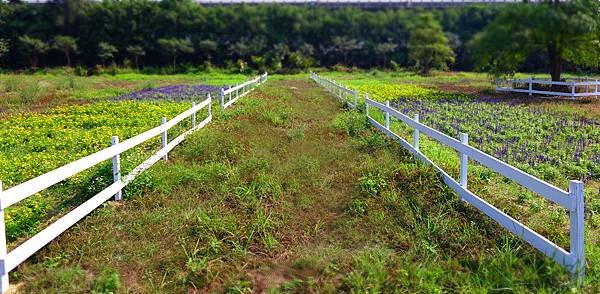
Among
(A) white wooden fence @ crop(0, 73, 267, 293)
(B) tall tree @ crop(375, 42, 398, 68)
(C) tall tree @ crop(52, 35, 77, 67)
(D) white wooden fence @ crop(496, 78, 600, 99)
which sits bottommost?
(D) white wooden fence @ crop(496, 78, 600, 99)

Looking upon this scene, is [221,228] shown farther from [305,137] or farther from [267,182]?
[305,137]

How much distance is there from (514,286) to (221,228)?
287 centimetres

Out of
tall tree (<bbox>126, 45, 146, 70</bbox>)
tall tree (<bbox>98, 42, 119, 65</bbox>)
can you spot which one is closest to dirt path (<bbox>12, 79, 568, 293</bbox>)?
tall tree (<bbox>98, 42, 119, 65</bbox>)

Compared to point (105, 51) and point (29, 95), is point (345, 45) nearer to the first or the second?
point (105, 51)

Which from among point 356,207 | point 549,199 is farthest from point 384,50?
point 549,199

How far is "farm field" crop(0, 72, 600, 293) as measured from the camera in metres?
4.21

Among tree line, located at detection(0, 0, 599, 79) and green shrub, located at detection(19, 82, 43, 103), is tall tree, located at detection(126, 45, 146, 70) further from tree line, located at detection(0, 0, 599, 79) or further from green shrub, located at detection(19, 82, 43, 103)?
green shrub, located at detection(19, 82, 43, 103)

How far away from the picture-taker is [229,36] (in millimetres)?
86812

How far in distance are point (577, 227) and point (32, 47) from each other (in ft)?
270

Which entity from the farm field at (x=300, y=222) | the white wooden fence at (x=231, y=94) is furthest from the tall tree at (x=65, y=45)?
the farm field at (x=300, y=222)

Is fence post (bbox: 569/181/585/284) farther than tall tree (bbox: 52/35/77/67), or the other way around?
tall tree (bbox: 52/35/77/67)

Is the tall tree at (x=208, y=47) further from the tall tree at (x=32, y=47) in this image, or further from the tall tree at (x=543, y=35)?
the tall tree at (x=543, y=35)

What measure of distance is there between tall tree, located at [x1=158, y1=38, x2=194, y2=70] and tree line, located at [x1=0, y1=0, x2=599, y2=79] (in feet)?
0.52

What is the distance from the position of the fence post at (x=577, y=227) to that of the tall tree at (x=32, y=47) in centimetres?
8064
